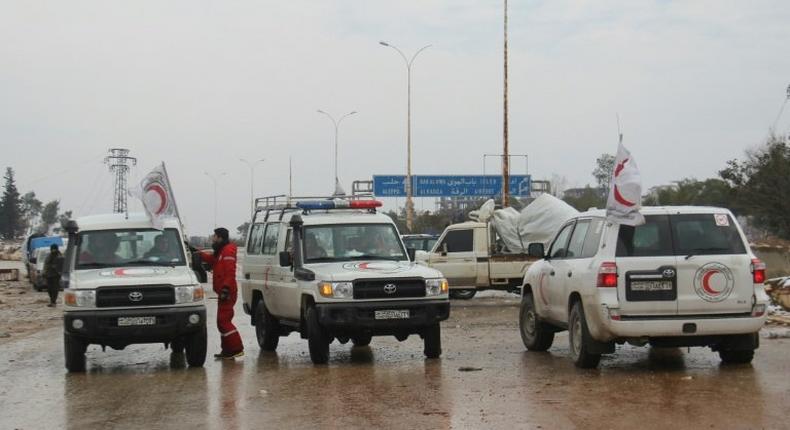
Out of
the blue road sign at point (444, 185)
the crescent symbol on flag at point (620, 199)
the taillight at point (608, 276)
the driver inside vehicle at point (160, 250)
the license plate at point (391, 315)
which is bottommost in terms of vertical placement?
the license plate at point (391, 315)

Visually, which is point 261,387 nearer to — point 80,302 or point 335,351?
point 80,302

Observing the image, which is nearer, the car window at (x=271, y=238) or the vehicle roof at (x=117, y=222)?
the vehicle roof at (x=117, y=222)

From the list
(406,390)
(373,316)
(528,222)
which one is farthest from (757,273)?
(528,222)

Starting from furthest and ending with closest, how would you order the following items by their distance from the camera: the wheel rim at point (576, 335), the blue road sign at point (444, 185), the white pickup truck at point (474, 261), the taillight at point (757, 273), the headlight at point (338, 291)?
the blue road sign at point (444, 185), the white pickup truck at point (474, 261), the headlight at point (338, 291), the wheel rim at point (576, 335), the taillight at point (757, 273)

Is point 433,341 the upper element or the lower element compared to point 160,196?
lower

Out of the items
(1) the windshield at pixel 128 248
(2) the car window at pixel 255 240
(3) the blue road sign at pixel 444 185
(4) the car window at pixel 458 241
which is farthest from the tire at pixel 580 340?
(3) the blue road sign at pixel 444 185

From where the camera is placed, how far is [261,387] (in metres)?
11.1

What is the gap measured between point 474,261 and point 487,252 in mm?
373

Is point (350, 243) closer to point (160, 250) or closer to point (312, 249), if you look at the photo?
point (312, 249)

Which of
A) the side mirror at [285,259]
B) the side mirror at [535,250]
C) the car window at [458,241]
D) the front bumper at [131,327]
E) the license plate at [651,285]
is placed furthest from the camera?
the car window at [458,241]

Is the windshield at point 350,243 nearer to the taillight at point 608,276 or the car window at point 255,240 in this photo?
the car window at point 255,240

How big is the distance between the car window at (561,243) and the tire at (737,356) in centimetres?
226

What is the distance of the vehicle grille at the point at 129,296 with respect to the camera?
12.5 meters

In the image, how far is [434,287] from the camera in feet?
42.8
